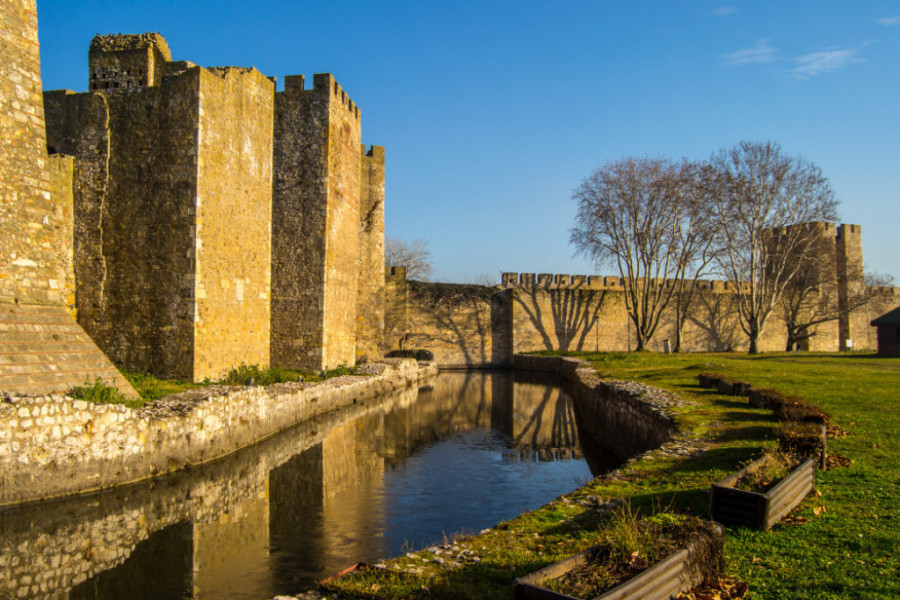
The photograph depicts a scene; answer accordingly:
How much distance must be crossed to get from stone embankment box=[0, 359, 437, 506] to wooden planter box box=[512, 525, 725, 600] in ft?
20.6

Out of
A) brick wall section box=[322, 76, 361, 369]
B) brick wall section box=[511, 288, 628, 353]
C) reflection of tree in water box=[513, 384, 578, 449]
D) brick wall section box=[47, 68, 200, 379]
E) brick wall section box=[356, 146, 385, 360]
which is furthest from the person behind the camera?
brick wall section box=[511, 288, 628, 353]

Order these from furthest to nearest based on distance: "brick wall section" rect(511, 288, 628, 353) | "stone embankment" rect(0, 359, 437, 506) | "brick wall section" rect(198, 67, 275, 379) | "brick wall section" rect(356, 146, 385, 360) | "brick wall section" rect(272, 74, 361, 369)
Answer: "brick wall section" rect(511, 288, 628, 353)
"brick wall section" rect(356, 146, 385, 360)
"brick wall section" rect(272, 74, 361, 369)
"brick wall section" rect(198, 67, 275, 379)
"stone embankment" rect(0, 359, 437, 506)

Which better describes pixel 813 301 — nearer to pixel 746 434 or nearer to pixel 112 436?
pixel 746 434

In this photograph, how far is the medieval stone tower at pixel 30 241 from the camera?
920 cm

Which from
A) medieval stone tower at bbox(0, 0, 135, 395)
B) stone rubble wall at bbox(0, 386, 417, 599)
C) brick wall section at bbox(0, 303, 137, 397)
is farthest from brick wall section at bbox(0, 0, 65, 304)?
stone rubble wall at bbox(0, 386, 417, 599)

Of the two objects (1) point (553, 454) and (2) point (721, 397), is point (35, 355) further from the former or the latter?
(2) point (721, 397)

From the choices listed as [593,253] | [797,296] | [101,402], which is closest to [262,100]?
[101,402]

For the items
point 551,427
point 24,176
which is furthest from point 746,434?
point 24,176

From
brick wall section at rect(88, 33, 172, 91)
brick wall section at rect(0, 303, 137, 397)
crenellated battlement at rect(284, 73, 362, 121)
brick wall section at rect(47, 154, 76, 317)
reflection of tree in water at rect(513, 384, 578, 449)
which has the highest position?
crenellated battlement at rect(284, 73, 362, 121)

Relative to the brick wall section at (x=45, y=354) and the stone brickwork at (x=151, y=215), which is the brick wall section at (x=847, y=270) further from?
the brick wall section at (x=45, y=354)

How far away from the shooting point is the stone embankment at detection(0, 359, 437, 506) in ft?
24.4

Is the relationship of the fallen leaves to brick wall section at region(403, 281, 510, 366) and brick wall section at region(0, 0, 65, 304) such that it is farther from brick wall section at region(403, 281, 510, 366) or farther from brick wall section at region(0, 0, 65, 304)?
brick wall section at region(403, 281, 510, 366)

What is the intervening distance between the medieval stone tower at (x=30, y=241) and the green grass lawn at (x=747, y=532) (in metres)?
6.71

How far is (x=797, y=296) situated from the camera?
40312 millimetres
